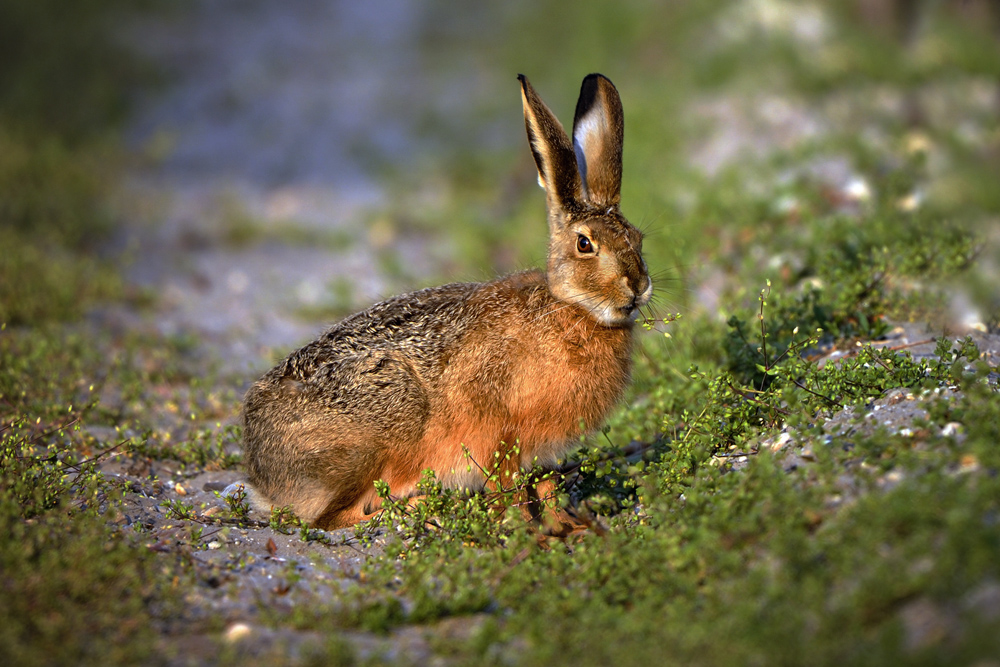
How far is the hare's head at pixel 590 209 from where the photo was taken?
470cm

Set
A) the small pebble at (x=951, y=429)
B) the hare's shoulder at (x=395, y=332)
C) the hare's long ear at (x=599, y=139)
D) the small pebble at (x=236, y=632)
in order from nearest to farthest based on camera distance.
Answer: the small pebble at (x=236, y=632) → the small pebble at (x=951, y=429) → the hare's shoulder at (x=395, y=332) → the hare's long ear at (x=599, y=139)

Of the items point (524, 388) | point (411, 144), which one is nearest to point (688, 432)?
point (524, 388)

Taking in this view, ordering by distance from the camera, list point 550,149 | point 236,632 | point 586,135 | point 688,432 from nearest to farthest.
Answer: point 236,632
point 688,432
point 550,149
point 586,135

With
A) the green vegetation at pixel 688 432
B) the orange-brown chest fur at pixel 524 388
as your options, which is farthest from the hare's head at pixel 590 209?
the green vegetation at pixel 688 432

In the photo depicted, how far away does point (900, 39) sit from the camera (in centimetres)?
1284

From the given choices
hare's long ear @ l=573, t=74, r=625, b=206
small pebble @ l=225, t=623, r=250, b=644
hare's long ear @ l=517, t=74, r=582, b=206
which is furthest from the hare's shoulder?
small pebble @ l=225, t=623, r=250, b=644

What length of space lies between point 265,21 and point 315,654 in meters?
18.0

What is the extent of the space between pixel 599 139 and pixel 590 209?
44 cm

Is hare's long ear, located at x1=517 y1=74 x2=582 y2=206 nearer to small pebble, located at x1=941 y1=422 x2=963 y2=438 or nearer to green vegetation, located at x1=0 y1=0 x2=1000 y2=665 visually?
green vegetation, located at x1=0 y1=0 x2=1000 y2=665

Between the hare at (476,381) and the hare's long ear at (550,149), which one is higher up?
the hare's long ear at (550,149)

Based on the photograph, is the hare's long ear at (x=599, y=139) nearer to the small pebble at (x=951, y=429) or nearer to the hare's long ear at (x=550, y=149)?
the hare's long ear at (x=550, y=149)

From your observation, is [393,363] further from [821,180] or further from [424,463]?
[821,180]

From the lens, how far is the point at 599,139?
500cm

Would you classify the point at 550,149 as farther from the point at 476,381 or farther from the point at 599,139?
the point at 476,381
